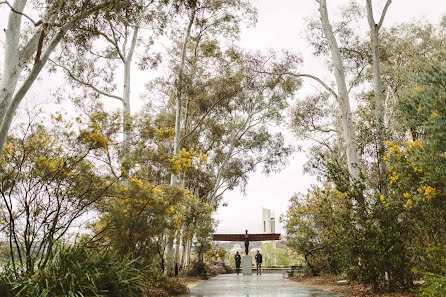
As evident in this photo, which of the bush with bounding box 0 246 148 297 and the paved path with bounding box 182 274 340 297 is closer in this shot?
the bush with bounding box 0 246 148 297

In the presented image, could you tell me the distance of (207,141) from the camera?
65.8ft

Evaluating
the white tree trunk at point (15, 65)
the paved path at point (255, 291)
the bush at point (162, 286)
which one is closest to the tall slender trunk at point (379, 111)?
the paved path at point (255, 291)

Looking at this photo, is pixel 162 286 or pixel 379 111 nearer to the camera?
pixel 162 286

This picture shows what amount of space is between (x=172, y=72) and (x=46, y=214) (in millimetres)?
9340

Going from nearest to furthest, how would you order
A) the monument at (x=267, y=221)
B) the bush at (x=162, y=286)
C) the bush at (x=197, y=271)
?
the bush at (x=162, y=286)
the bush at (x=197, y=271)
the monument at (x=267, y=221)

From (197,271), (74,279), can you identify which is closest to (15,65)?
(74,279)

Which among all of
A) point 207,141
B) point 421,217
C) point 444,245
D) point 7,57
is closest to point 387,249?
point 421,217

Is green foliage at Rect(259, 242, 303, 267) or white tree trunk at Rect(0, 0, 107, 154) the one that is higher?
white tree trunk at Rect(0, 0, 107, 154)

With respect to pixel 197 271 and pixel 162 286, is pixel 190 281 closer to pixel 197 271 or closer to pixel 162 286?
pixel 197 271

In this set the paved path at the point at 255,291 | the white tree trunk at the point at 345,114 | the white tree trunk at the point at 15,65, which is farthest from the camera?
the white tree trunk at the point at 345,114

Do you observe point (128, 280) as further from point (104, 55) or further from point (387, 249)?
point (104, 55)

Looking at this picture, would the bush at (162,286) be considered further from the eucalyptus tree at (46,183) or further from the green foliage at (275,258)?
the green foliage at (275,258)

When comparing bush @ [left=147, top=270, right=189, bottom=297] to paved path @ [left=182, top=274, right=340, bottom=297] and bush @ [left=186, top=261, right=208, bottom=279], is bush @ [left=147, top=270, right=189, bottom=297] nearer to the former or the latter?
paved path @ [left=182, top=274, right=340, bottom=297]

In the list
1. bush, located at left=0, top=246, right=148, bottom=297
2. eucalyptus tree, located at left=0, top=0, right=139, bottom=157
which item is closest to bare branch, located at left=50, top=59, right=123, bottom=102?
eucalyptus tree, located at left=0, top=0, right=139, bottom=157
